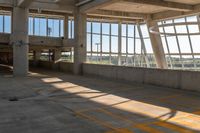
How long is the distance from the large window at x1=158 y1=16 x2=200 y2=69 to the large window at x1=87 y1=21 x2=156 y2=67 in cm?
718

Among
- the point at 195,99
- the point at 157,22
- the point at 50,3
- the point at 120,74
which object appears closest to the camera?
the point at 195,99

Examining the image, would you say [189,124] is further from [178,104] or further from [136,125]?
[178,104]

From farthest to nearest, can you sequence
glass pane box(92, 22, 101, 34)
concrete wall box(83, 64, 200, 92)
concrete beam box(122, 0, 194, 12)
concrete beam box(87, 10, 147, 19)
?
glass pane box(92, 22, 101, 34) < concrete beam box(87, 10, 147, 19) < concrete beam box(122, 0, 194, 12) < concrete wall box(83, 64, 200, 92)

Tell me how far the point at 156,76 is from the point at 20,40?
1337 centimetres

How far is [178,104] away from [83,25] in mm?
18083

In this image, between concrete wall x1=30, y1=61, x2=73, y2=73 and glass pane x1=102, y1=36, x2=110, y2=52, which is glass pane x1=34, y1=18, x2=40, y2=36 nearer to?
concrete wall x1=30, y1=61, x2=73, y2=73

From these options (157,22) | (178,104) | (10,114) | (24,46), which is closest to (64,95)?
(10,114)

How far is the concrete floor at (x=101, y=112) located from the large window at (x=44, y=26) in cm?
3216

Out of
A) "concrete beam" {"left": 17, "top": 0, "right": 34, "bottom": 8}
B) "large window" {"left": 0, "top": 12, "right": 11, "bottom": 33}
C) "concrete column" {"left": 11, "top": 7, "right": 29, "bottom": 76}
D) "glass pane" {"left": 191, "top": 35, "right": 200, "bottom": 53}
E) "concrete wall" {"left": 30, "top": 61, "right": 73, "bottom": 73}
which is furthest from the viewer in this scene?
"large window" {"left": 0, "top": 12, "right": 11, "bottom": 33}

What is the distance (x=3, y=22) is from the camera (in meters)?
43.1

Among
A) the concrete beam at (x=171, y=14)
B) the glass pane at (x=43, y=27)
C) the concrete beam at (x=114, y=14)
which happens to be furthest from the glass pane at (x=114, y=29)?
the concrete beam at (x=171, y=14)

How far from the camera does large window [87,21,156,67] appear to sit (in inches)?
1780

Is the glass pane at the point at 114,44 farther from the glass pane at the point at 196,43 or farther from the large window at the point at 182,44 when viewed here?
the glass pane at the point at 196,43

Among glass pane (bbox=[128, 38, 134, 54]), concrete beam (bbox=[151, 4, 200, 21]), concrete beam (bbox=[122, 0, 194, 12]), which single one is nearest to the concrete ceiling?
concrete beam (bbox=[151, 4, 200, 21])
